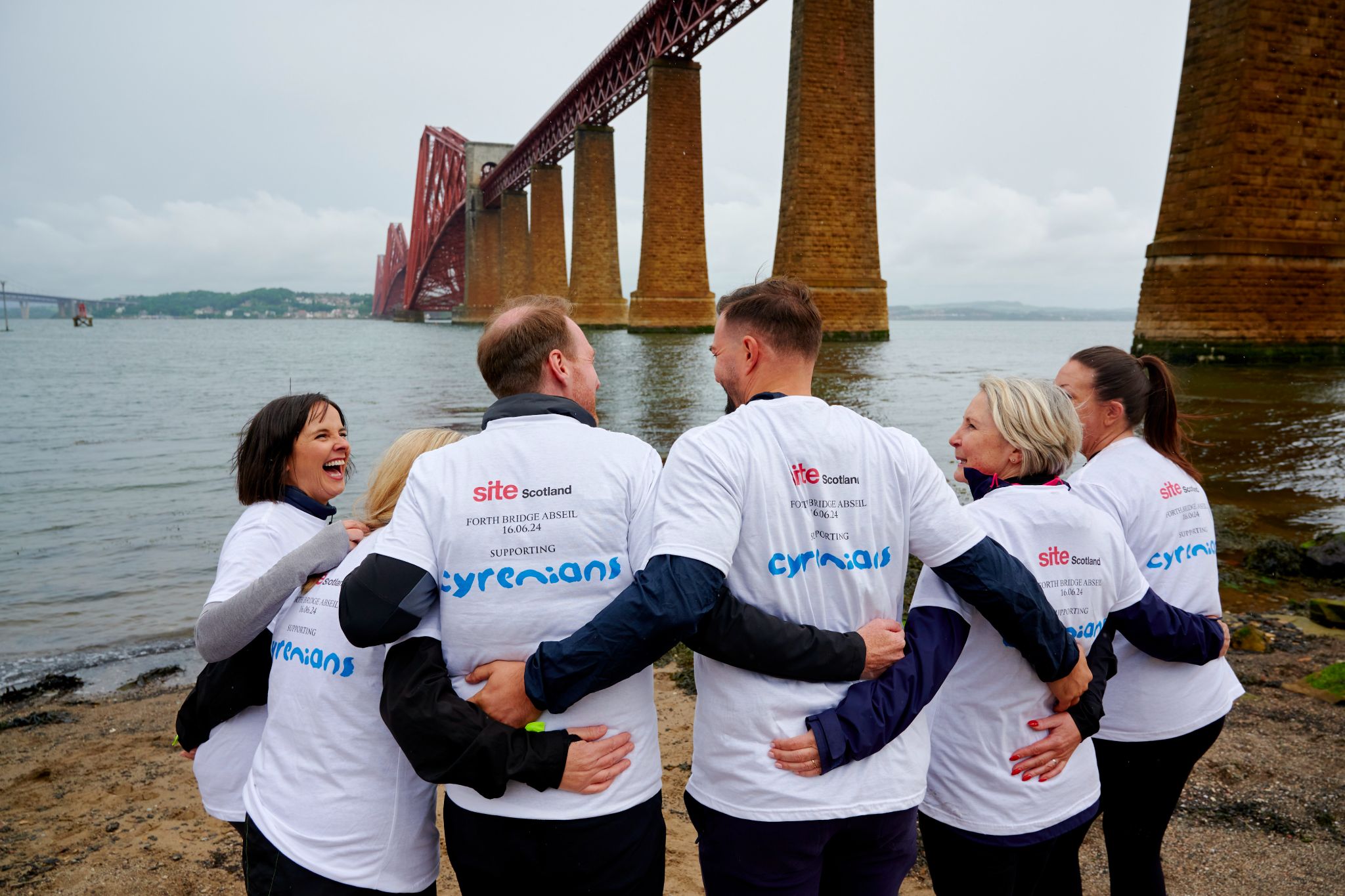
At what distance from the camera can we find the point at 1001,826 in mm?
1670

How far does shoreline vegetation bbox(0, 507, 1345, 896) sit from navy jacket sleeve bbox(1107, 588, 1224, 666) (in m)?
0.97

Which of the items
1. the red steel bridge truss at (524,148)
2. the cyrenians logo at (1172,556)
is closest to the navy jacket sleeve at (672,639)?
the cyrenians logo at (1172,556)

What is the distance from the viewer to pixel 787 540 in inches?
60.3

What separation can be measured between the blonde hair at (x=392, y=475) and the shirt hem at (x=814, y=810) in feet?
2.72

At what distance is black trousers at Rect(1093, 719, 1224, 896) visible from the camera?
Answer: 1966 millimetres

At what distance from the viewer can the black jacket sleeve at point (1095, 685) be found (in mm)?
1724

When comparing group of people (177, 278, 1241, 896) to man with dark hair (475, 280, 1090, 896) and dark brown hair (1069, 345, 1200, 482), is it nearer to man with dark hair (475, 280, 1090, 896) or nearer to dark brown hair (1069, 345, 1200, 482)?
man with dark hair (475, 280, 1090, 896)

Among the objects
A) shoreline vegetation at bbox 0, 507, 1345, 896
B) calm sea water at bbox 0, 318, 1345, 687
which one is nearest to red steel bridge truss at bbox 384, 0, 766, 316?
calm sea water at bbox 0, 318, 1345, 687

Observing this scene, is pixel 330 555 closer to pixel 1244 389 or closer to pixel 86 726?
pixel 86 726

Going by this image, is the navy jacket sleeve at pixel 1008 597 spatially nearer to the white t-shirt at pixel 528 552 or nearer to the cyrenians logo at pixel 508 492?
the white t-shirt at pixel 528 552

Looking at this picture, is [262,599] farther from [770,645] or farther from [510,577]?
[770,645]

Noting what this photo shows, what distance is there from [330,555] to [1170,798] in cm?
194

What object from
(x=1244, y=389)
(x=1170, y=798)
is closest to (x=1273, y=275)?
(x=1244, y=389)

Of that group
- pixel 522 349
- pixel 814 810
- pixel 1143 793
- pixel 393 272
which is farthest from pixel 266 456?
pixel 393 272
